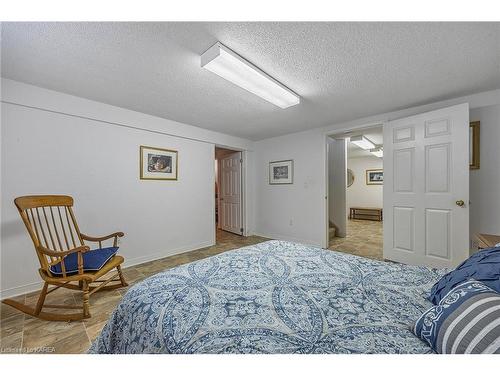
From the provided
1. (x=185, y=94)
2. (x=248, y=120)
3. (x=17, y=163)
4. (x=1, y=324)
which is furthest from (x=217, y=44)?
(x=1, y=324)

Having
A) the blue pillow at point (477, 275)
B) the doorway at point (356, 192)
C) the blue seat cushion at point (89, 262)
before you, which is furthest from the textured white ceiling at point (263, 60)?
the blue seat cushion at point (89, 262)

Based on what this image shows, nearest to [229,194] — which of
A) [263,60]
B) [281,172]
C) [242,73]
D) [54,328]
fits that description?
[281,172]

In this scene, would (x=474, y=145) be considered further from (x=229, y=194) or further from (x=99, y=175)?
(x=99, y=175)

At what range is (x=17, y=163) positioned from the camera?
214cm

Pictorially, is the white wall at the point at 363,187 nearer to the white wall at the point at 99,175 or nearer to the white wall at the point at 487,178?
the white wall at the point at 487,178

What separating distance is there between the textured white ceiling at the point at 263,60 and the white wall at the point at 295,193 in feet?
4.25

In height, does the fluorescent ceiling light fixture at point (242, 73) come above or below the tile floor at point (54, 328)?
above

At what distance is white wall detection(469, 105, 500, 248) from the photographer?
237 cm

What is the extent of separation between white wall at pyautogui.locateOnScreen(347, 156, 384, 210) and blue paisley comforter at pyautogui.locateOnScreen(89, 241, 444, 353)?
6815mm

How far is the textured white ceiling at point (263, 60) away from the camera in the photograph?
1.42 metres

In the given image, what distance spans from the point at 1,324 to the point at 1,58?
221 centimetres

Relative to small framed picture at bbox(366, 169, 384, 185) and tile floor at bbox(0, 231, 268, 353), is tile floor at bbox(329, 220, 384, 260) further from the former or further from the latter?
tile floor at bbox(0, 231, 268, 353)
